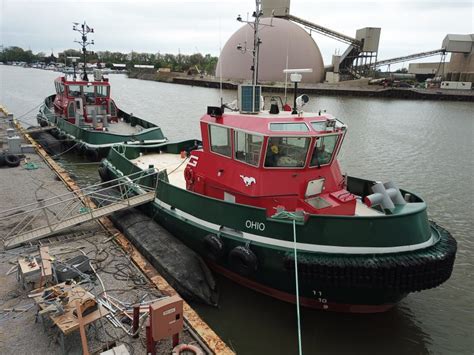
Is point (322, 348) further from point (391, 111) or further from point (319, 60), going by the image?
point (319, 60)

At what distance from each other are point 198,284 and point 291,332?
71.1 inches

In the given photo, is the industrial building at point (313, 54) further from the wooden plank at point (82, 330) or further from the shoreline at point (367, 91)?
the wooden plank at point (82, 330)

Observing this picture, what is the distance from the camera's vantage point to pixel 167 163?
10898mm

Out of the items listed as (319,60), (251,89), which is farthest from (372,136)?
(319,60)

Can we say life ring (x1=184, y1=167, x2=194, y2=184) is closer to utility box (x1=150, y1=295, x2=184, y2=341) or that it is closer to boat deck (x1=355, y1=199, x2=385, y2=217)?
boat deck (x1=355, y1=199, x2=385, y2=217)

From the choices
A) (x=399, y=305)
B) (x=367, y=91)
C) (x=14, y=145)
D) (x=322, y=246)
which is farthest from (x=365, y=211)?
(x=367, y=91)

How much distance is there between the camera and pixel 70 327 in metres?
4.27

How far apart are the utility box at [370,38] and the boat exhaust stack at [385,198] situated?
69.6 metres

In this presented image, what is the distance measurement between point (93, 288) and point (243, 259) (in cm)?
240

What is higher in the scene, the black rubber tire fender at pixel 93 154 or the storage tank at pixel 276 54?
the storage tank at pixel 276 54

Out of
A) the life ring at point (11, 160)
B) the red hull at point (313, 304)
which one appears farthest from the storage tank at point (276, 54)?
the red hull at point (313, 304)

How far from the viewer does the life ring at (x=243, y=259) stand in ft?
20.6

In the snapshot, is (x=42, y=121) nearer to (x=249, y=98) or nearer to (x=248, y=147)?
(x=249, y=98)

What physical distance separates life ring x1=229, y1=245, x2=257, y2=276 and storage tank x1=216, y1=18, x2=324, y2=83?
2145 inches
